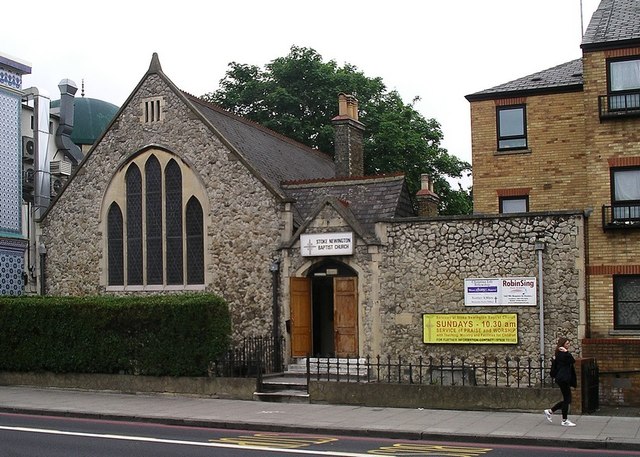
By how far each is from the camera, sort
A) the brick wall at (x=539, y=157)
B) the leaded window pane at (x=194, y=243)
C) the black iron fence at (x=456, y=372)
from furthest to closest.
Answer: the leaded window pane at (x=194, y=243)
the brick wall at (x=539, y=157)
the black iron fence at (x=456, y=372)

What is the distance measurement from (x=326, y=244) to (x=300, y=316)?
226 cm

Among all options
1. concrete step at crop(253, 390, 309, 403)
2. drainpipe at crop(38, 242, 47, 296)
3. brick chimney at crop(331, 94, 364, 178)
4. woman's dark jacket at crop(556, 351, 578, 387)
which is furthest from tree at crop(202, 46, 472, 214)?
woman's dark jacket at crop(556, 351, 578, 387)

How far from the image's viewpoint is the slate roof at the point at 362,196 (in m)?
25.2

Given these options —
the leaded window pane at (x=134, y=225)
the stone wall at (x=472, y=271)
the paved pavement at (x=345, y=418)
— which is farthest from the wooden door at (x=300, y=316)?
the leaded window pane at (x=134, y=225)

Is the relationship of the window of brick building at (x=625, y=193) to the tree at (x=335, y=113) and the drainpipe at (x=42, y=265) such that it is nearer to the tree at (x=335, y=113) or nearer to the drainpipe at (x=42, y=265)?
the drainpipe at (x=42, y=265)

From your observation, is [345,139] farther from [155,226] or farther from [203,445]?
[203,445]

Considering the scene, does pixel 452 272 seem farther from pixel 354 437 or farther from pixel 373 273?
pixel 354 437

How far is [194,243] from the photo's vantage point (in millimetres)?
27469

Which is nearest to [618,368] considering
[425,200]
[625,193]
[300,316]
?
[625,193]

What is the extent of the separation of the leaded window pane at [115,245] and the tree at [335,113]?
54.4 ft

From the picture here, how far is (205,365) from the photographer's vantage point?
23172 millimetres

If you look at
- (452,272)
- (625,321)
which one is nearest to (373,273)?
(452,272)

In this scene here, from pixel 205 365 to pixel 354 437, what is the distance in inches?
275

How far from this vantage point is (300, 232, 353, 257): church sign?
24.3 m
